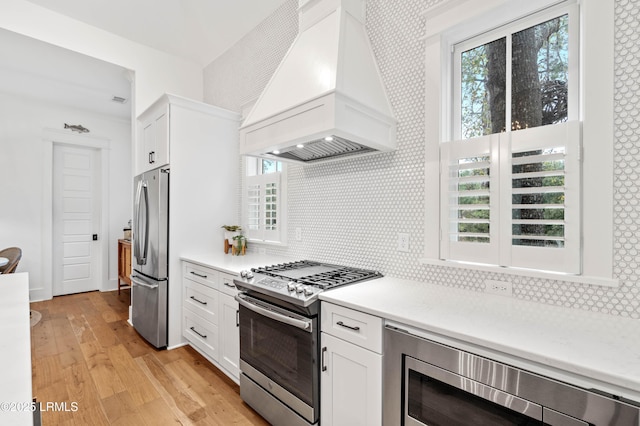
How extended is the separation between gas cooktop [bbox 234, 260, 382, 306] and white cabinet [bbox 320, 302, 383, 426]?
0.44 ft

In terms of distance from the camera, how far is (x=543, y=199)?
1.47 m

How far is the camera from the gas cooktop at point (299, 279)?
1.65 metres

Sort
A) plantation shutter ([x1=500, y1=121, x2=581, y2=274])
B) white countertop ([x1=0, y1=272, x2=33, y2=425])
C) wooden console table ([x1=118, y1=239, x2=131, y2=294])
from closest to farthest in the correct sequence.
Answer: white countertop ([x1=0, y1=272, x2=33, y2=425]), plantation shutter ([x1=500, y1=121, x2=581, y2=274]), wooden console table ([x1=118, y1=239, x2=131, y2=294])

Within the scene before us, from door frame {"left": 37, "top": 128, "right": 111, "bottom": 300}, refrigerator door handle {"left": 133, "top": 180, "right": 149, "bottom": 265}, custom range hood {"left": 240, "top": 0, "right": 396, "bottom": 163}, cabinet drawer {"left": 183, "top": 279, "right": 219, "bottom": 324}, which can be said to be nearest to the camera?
custom range hood {"left": 240, "top": 0, "right": 396, "bottom": 163}

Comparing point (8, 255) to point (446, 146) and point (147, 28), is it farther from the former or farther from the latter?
point (446, 146)

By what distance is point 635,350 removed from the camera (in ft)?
3.17

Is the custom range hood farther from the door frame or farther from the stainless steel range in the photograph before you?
the door frame

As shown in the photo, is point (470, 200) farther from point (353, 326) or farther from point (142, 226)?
point (142, 226)

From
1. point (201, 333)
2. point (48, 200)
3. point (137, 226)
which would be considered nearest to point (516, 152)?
point (201, 333)

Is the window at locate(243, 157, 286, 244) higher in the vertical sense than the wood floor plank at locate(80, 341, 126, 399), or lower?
higher

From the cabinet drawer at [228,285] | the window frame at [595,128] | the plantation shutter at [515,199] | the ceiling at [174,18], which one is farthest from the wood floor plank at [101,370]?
the ceiling at [174,18]

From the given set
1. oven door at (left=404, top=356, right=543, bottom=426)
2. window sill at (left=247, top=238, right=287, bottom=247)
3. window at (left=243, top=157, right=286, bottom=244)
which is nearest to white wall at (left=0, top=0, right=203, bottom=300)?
window at (left=243, top=157, right=286, bottom=244)

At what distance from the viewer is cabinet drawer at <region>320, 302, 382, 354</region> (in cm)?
137

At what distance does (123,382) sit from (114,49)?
11.7 ft
